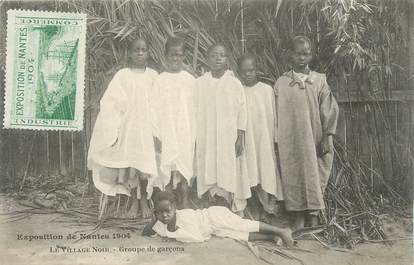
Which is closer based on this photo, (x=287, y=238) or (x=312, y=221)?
(x=287, y=238)

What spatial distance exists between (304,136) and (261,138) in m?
0.31

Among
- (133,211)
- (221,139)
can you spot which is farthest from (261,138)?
(133,211)

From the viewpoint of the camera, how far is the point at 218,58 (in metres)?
3.69

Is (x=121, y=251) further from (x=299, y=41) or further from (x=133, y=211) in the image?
(x=299, y=41)

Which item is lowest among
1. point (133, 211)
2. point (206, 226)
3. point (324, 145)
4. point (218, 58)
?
point (206, 226)

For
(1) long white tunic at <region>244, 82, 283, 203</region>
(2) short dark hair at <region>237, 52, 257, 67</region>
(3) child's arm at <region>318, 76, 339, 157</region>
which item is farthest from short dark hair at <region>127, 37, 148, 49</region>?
(3) child's arm at <region>318, 76, 339, 157</region>

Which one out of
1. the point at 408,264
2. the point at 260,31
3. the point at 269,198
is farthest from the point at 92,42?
the point at 408,264

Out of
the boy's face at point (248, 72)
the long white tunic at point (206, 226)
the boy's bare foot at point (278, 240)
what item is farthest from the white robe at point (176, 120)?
the boy's bare foot at point (278, 240)

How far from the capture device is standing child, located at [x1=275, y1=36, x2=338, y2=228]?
3674 mm

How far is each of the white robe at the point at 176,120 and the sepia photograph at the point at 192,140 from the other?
0.03 ft

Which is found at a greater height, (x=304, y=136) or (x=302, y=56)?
(x=302, y=56)

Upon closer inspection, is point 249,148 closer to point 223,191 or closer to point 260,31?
point 223,191

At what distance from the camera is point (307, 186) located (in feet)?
12.0

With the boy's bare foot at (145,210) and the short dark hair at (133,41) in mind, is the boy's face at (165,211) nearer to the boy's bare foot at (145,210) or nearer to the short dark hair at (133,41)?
the boy's bare foot at (145,210)
